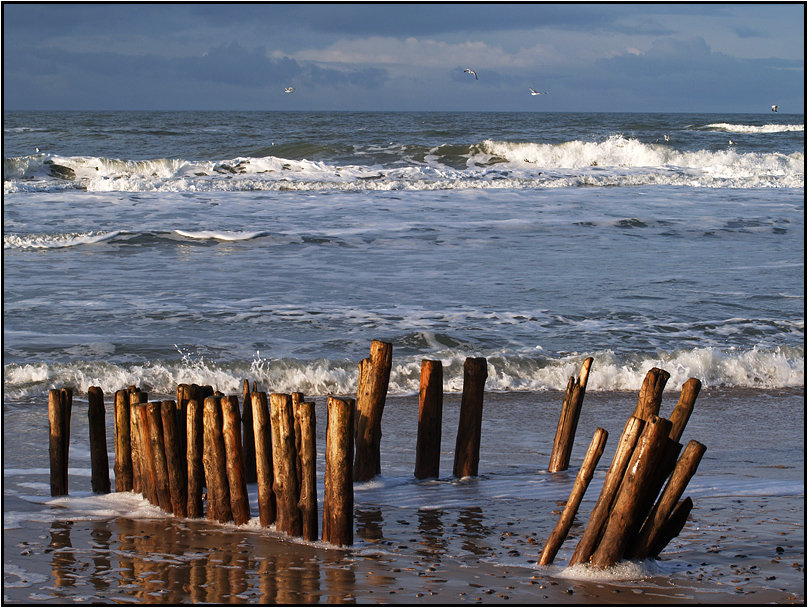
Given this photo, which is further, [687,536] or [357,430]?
[357,430]

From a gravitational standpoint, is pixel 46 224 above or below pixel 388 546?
above

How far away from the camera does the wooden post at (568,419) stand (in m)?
5.01

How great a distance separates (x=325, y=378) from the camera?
7.62 metres

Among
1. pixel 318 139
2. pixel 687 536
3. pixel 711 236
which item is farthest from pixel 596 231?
pixel 318 139

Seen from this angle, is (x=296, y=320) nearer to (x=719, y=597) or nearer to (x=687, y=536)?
(x=687, y=536)

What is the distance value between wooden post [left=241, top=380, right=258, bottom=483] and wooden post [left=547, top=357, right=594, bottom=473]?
199 cm

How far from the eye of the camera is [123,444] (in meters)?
4.59

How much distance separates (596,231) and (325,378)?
35.5ft

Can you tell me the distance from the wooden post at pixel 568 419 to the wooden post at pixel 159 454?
8.15ft

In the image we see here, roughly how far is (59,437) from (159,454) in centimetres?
77

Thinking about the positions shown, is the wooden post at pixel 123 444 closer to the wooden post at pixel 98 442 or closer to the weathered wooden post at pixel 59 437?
the wooden post at pixel 98 442

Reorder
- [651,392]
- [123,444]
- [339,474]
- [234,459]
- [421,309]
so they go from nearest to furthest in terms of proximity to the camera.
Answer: [339,474], [234,459], [651,392], [123,444], [421,309]

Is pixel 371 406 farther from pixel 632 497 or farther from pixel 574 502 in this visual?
pixel 632 497

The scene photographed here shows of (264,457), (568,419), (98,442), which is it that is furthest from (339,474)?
(568,419)
